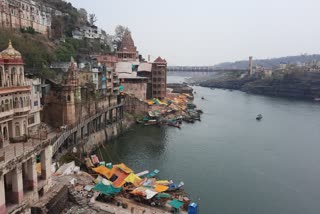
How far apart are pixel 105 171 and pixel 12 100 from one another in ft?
42.9

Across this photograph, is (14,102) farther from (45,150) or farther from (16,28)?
(16,28)

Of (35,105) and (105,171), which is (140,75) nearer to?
(35,105)

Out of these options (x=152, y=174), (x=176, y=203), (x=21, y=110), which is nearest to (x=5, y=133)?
(x=21, y=110)

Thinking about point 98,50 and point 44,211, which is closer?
point 44,211

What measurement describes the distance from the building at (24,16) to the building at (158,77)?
1170 inches

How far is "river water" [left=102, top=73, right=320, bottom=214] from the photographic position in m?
30.6

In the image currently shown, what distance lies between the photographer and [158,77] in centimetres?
8031

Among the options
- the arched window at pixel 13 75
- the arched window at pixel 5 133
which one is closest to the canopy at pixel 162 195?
the arched window at pixel 5 133

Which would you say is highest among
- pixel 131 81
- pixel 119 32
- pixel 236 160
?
pixel 119 32

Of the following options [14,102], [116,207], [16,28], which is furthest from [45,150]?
[16,28]

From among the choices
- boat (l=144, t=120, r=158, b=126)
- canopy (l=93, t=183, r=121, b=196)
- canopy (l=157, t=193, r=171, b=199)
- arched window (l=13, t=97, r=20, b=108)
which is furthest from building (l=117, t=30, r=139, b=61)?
arched window (l=13, t=97, r=20, b=108)

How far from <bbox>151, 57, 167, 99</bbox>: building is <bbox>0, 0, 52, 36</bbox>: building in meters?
29.7

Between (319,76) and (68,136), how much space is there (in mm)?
131040

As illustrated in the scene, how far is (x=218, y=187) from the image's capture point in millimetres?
33031
